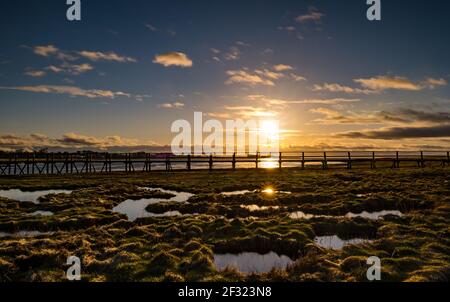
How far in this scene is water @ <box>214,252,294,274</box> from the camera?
8.36 metres

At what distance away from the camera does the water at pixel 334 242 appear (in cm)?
1012

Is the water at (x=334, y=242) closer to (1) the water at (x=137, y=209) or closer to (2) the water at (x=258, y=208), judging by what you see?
(2) the water at (x=258, y=208)

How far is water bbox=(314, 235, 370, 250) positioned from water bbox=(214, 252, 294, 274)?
1.71 metres

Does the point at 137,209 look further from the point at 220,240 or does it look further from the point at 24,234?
the point at 220,240

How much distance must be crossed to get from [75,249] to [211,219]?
561 cm

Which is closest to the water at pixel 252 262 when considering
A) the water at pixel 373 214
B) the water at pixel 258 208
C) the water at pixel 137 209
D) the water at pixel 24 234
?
the water at pixel 258 208

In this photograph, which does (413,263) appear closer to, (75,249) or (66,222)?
(75,249)

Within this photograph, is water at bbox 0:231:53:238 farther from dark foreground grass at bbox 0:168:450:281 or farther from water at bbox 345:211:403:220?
water at bbox 345:211:403:220

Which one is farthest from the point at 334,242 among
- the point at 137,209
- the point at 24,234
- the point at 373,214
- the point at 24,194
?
the point at 24,194

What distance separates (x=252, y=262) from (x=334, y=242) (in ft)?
11.2

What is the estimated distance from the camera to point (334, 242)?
10.7 metres

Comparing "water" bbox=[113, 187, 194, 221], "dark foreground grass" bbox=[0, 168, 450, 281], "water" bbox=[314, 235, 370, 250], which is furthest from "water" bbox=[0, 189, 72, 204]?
"water" bbox=[314, 235, 370, 250]

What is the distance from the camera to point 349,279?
714 cm

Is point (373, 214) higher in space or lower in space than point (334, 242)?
higher
